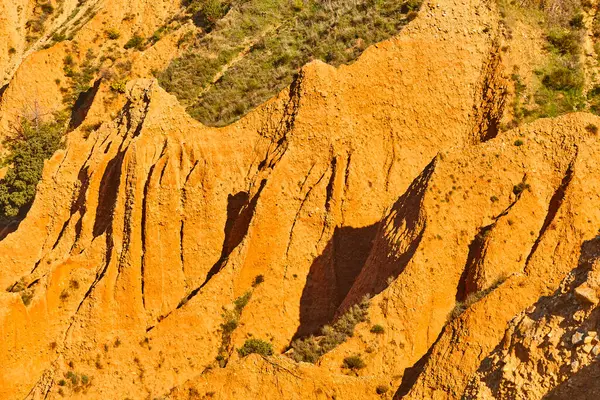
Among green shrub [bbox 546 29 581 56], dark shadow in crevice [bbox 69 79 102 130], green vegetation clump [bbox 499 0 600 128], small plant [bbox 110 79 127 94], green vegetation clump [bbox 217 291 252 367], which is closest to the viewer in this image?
green vegetation clump [bbox 217 291 252 367]

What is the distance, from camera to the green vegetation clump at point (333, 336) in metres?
35.9

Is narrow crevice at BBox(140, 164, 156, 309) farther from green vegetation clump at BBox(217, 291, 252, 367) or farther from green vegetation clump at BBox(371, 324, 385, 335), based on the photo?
green vegetation clump at BBox(371, 324, 385, 335)

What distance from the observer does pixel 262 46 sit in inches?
2031

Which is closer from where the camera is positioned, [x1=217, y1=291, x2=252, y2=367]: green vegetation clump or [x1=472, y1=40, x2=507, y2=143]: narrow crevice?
[x1=217, y1=291, x2=252, y2=367]: green vegetation clump

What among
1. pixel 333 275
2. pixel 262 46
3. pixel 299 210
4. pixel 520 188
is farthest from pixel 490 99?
pixel 262 46

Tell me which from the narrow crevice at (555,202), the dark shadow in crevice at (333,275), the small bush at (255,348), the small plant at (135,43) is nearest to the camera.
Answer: the narrow crevice at (555,202)

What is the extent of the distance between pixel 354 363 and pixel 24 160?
24775 mm

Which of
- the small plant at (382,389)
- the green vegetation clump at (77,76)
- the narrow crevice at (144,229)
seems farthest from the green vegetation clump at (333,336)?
the green vegetation clump at (77,76)

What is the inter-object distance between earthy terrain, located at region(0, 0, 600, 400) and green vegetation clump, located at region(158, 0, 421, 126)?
196mm

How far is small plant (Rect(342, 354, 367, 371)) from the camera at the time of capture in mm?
34844

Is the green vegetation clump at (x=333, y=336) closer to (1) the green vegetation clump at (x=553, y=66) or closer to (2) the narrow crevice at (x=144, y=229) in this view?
(2) the narrow crevice at (x=144, y=229)

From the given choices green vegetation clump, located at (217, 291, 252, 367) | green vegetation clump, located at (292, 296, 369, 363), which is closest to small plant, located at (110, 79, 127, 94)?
green vegetation clump, located at (217, 291, 252, 367)

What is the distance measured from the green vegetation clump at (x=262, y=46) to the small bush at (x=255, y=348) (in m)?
9.95

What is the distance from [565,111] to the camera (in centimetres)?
4206
